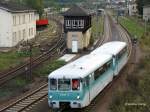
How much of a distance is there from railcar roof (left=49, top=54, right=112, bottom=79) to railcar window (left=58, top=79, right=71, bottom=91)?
8.9 inches

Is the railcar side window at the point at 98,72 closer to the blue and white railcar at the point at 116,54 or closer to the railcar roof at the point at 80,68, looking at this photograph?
the railcar roof at the point at 80,68

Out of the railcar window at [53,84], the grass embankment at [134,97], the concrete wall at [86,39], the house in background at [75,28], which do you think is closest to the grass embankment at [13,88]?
the railcar window at [53,84]

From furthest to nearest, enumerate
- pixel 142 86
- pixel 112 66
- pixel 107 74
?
pixel 112 66
pixel 107 74
pixel 142 86

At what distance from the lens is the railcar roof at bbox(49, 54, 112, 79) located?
87.0ft

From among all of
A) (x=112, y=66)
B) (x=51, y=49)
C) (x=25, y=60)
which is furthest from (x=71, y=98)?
(x=51, y=49)

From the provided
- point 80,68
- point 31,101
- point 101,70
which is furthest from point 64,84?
point 101,70

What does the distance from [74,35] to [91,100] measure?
30.8m

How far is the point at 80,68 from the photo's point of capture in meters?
27.9

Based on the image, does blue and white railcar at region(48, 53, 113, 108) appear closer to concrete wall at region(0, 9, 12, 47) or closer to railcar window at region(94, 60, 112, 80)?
railcar window at region(94, 60, 112, 80)

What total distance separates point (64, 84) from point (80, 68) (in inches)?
70.8

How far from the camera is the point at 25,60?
159ft

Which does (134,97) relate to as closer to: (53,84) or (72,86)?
(72,86)

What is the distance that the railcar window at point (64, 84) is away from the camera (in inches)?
1040

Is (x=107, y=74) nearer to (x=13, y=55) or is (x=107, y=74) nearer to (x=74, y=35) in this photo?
(x=13, y=55)
